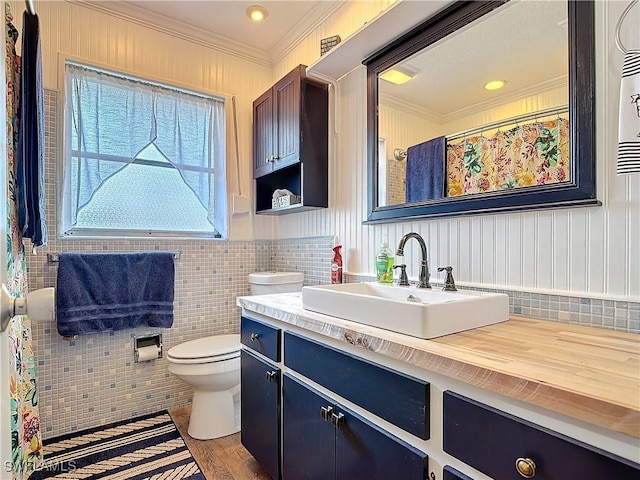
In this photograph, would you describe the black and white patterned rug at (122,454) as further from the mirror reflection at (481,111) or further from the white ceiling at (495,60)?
the white ceiling at (495,60)

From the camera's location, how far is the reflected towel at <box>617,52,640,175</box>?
2.98 feet

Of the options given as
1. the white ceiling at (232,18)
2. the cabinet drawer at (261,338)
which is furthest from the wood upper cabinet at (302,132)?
the cabinet drawer at (261,338)

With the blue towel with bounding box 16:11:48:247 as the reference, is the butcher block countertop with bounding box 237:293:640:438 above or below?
below

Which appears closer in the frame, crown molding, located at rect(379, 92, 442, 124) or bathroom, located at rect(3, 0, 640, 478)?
bathroom, located at rect(3, 0, 640, 478)

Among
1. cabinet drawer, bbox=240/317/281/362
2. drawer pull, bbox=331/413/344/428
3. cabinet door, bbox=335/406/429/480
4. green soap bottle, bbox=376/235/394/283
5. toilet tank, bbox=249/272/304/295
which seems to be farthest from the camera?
toilet tank, bbox=249/272/304/295

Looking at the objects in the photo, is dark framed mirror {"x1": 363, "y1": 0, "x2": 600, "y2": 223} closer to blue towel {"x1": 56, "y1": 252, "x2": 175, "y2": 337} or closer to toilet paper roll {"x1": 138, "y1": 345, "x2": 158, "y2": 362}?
blue towel {"x1": 56, "y1": 252, "x2": 175, "y2": 337}

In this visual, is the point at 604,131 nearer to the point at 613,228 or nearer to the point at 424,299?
the point at 613,228

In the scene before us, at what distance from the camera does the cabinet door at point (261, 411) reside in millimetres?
1419

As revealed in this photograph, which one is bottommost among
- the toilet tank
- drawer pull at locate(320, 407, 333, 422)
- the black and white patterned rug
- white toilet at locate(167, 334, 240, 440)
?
the black and white patterned rug

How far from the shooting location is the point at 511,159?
125 cm

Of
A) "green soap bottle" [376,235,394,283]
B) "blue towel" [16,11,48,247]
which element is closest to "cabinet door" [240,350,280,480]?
"green soap bottle" [376,235,394,283]

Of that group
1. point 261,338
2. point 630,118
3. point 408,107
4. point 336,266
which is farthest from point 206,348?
point 630,118

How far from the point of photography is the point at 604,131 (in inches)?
39.8

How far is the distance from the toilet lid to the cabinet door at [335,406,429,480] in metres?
1.03
